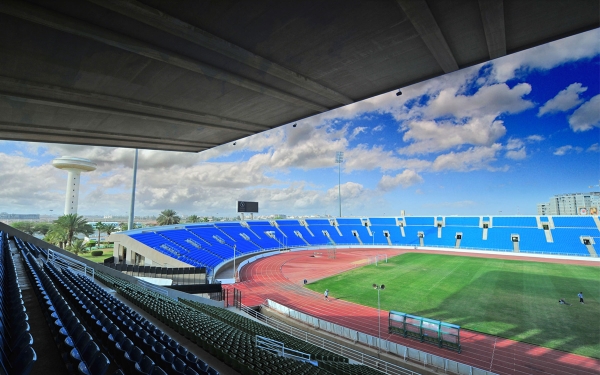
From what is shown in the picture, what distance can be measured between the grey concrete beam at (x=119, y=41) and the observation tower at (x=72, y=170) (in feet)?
246

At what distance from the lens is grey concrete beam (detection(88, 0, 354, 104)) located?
4.83m

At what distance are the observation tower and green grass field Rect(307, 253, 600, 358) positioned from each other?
215ft

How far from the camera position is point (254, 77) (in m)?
7.57

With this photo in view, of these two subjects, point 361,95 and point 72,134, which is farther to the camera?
point 72,134

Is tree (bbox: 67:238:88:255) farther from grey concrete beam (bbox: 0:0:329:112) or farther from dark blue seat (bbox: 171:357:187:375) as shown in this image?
dark blue seat (bbox: 171:357:187:375)

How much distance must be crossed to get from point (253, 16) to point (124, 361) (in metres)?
5.61

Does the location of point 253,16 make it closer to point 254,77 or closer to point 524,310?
point 254,77

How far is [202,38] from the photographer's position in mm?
5770

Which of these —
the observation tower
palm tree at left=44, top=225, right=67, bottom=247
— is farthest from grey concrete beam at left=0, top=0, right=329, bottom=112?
the observation tower

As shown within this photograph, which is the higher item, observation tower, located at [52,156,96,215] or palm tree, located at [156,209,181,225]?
observation tower, located at [52,156,96,215]

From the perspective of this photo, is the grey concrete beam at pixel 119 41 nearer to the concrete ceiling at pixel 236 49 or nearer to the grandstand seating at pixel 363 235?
the concrete ceiling at pixel 236 49

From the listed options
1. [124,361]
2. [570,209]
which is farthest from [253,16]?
[570,209]

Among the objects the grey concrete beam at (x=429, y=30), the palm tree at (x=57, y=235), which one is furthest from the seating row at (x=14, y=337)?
the palm tree at (x=57, y=235)

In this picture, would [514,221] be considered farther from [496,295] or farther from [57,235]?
[57,235]
